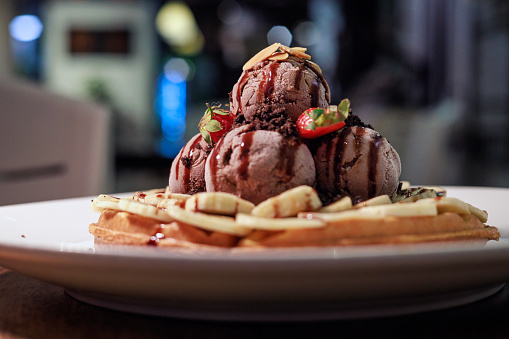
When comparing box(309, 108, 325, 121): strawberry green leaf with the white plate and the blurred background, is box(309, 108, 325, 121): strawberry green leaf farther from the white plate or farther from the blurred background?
the blurred background

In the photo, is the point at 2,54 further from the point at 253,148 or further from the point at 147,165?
the point at 253,148

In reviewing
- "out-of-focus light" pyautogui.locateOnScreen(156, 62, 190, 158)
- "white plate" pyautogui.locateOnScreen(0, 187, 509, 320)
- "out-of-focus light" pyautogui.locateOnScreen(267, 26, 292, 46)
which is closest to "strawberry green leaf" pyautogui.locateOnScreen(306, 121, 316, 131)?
"white plate" pyautogui.locateOnScreen(0, 187, 509, 320)

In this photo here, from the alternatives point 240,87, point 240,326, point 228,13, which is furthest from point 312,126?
point 228,13

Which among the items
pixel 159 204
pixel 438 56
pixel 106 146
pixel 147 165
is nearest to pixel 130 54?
pixel 147 165

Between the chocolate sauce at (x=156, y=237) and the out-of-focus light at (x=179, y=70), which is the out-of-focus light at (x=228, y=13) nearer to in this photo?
the out-of-focus light at (x=179, y=70)

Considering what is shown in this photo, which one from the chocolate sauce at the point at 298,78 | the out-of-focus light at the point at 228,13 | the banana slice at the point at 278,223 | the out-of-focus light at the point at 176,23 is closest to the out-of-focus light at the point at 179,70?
the out-of-focus light at the point at 176,23

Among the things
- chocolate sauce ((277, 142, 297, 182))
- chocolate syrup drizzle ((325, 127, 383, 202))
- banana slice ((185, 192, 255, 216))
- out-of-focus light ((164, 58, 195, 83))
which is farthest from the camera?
out-of-focus light ((164, 58, 195, 83))
